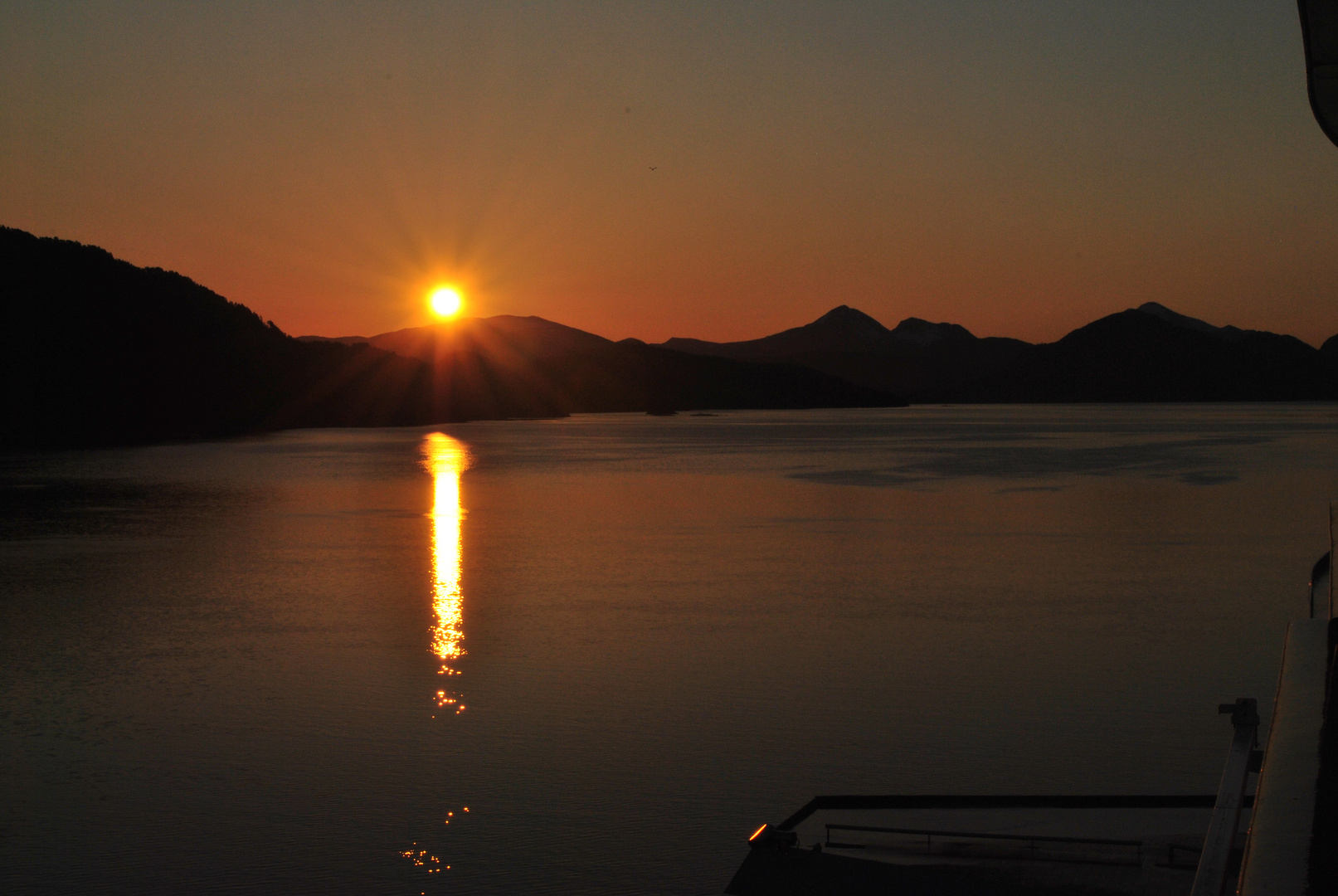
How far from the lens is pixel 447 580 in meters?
15.7

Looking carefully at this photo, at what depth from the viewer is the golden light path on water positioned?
34.5 feet

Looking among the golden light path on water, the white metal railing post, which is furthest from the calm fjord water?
the white metal railing post

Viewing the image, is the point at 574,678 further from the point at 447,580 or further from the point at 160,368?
the point at 160,368

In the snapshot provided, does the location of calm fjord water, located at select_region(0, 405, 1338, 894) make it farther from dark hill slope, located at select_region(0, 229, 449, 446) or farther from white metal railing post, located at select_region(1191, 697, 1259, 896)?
dark hill slope, located at select_region(0, 229, 449, 446)

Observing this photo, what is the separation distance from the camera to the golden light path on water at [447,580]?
10.5 meters

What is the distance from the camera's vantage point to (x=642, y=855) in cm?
623

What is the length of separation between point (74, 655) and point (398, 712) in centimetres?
406

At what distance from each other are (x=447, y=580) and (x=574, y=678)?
619 centimetres

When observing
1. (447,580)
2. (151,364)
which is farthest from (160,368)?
(447,580)

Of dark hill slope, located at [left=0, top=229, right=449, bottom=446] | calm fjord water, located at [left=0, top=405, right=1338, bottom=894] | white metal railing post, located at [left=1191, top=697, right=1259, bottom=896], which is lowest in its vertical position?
calm fjord water, located at [left=0, top=405, right=1338, bottom=894]

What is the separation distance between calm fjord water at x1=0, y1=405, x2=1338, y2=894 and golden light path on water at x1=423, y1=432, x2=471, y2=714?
0.32 feet

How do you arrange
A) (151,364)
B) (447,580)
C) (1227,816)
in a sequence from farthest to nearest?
1. (151,364)
2. (447,580)
3. (1227,816)

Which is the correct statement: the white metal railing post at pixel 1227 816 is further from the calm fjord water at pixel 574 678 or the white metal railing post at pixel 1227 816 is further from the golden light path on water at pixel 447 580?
the golden light path on water at pixel 447 580

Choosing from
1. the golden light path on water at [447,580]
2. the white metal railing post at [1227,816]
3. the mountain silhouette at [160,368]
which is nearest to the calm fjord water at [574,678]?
the golden light path on water at [447,580]
